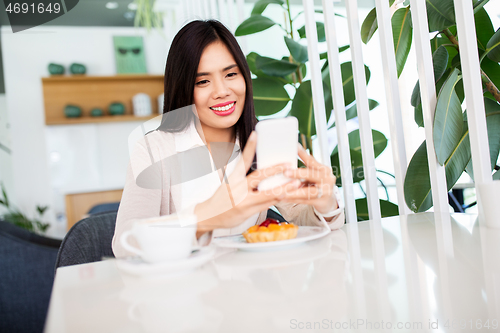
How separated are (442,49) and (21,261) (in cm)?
135

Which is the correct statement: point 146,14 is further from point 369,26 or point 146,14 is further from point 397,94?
point 397,94

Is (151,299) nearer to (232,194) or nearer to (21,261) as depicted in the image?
(232,194)

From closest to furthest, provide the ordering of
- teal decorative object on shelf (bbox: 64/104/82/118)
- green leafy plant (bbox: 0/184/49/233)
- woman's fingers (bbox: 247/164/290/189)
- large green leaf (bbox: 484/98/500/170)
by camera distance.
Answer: woman's fingers (bbox: 247/164/290/189) → large green leaf (bbox: 484/98/500/170) → green leafy plant (bbox: 0/184/49/233) → teal decorative object on shelf (bbox: 64/104/82/118)

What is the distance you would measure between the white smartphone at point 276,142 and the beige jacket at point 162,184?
10.5 inches

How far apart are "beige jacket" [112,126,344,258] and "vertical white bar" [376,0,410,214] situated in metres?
0.26

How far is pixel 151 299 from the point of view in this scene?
0.39 metres

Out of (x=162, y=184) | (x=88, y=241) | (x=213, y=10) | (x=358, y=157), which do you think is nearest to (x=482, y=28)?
(x=358, y=157)

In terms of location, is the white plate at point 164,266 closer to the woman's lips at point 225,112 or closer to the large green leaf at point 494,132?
the woman's lips at point 225,112

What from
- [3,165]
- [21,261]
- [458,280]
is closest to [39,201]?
[3,165]

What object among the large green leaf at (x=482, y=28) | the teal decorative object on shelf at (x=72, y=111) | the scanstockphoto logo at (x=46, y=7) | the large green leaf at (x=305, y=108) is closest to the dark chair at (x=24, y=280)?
the large green leaf at (x=305, y=108)

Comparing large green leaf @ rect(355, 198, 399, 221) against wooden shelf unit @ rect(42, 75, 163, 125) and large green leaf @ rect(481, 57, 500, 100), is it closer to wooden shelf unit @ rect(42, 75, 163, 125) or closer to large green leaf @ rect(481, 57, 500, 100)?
large green leaf @ rect(481, 57, 500, 100)

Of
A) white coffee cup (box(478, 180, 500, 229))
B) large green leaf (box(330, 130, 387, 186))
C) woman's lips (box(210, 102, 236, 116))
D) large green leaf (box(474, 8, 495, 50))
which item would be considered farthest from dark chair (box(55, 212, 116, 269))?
large green leaf (box(474, 8, 495, 50))

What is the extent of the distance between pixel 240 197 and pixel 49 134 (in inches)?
165

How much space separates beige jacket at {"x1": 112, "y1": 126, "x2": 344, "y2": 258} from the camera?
0.83 metres
